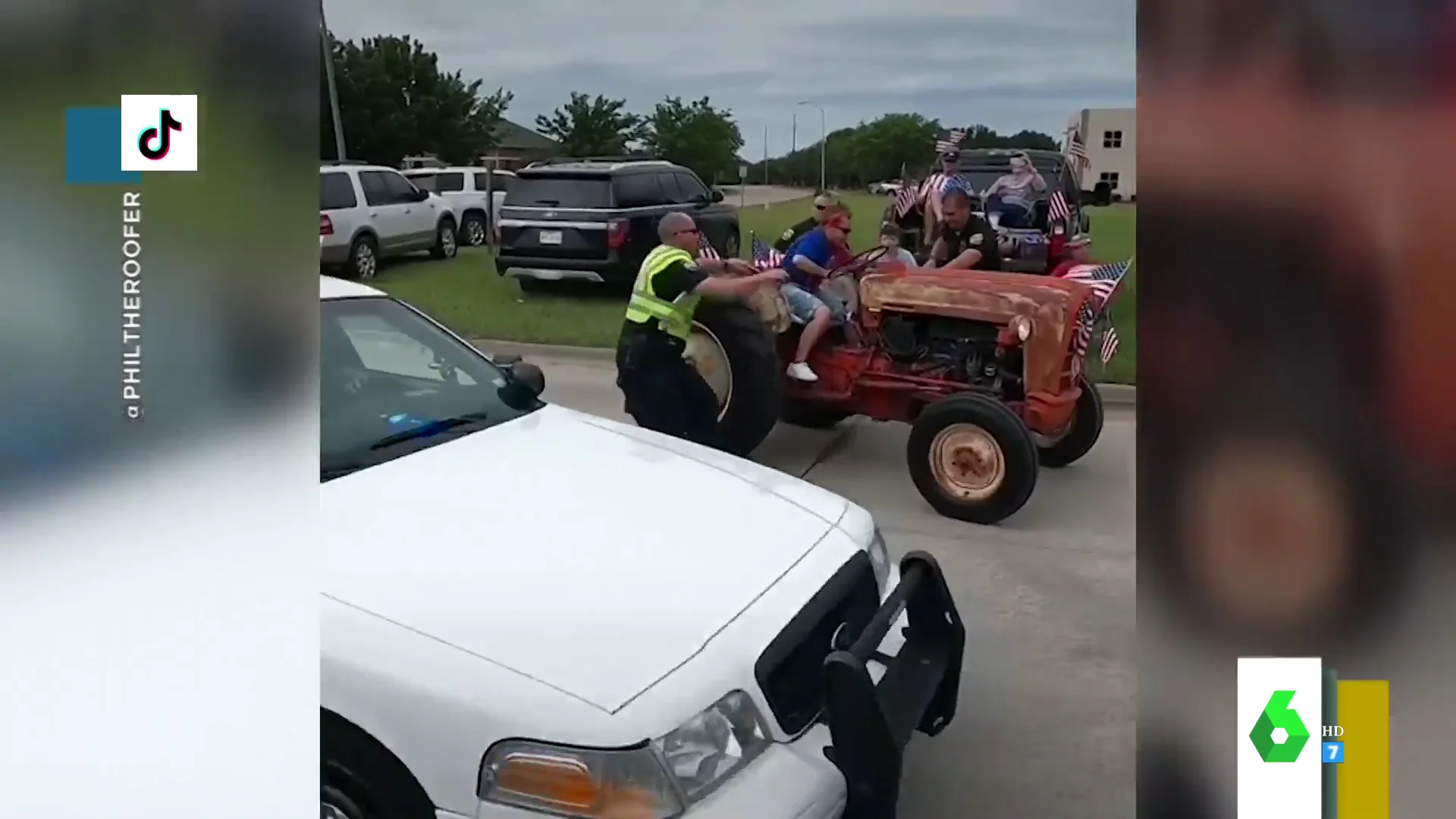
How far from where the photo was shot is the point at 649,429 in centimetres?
258

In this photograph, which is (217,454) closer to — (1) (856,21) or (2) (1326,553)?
(1) (856,21)

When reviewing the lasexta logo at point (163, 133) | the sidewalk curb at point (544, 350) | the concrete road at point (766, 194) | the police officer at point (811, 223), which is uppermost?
the lasexta logo at point (163, 133)

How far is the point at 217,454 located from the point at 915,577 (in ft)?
4.80

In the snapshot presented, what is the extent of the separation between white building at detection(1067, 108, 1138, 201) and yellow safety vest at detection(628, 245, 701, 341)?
2.72 ft

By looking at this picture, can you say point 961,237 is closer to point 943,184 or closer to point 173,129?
point 943,184

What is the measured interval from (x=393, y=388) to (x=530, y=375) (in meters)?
0.31

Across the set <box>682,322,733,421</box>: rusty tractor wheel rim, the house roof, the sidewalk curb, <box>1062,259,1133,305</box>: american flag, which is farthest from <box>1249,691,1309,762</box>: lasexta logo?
the house roof

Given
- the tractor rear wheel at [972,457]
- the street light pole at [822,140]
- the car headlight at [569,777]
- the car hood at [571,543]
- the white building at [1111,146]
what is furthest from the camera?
the tractor rear wheel at [972,457]

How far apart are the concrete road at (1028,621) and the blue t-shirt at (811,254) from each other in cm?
34

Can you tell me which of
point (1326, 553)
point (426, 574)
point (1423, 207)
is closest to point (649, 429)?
point (426, 574)

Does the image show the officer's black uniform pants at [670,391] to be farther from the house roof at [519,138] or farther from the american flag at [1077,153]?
the american flag at [1077,153]

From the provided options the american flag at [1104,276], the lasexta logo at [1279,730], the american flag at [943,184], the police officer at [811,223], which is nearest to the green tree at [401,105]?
the police officer at [811,223]

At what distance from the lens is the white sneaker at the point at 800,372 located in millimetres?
2561

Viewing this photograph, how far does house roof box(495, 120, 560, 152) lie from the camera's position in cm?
256
